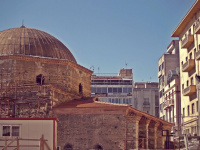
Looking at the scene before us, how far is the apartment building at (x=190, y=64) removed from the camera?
39.3 meters

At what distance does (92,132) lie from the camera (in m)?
32.3

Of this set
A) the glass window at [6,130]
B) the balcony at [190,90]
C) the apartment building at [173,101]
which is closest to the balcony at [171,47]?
the apartment building at [173,101]

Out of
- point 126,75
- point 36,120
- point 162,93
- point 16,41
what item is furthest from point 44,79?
point 126,75

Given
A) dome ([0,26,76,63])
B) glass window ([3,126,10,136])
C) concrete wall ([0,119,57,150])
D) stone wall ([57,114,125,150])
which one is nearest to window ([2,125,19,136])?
glass window ([3,126,10,136])

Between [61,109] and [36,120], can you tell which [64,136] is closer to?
[61,109]

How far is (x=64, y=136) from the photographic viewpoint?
32.6 meters

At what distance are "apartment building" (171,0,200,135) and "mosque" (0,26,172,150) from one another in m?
4.36

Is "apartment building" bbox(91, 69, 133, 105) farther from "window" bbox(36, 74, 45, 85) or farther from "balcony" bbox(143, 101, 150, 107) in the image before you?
"window" bbox(36, 74, 45, 85)

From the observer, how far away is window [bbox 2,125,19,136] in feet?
84.5

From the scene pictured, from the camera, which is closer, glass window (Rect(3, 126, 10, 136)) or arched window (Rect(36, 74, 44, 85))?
glass window (Rect(3, 126, 10, 136))

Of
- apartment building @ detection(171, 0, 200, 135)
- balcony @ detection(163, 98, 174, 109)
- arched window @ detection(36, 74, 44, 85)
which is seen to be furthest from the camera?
balcony @ detection(163, 98, 174, 109)

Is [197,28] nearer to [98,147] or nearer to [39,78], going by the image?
[98,147]

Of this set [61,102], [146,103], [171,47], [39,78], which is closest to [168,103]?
[171,47]

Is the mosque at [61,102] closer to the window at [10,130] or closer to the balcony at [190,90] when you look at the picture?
the balcony at [190,90]
